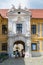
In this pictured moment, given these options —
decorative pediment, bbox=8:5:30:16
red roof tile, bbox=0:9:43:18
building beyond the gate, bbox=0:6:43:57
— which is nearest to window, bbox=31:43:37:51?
building beyond the gate, bbox=0:6:43:57

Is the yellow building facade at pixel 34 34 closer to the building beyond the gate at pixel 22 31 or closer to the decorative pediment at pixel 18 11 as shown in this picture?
the building beyond the gate at pixel 22 31

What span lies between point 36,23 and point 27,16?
7.30ft

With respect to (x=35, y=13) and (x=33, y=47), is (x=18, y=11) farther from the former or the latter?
(x=33, y=47)

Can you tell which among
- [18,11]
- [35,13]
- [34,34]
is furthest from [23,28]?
[35,13]

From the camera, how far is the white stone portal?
40719 millimetres

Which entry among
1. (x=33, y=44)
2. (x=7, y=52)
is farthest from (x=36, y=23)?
(x=7, y=52)

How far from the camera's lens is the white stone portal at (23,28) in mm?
40719

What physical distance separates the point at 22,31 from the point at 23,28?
1.78 feet

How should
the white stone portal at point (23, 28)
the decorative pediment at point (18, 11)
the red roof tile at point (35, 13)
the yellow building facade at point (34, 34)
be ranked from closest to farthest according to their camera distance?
the white stone portal at point (23, 28), the decorative pediment at point (18, 11), the yellow building facade at point (34, 34), the red roof tile at point (35, 13)

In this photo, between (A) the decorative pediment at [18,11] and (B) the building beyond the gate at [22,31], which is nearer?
(B) the building beyond the gate at [22,31]

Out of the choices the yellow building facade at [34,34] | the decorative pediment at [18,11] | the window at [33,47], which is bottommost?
the window at [33,47]

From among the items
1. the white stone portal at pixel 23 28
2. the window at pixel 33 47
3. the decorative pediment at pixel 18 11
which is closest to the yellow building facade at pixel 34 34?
the window at pixel 33 47

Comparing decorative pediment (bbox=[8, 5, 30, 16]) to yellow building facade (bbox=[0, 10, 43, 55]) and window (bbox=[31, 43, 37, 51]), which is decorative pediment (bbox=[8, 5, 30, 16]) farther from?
window (bbox=[31, 43, 37, 51])

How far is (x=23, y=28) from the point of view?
135 feet
